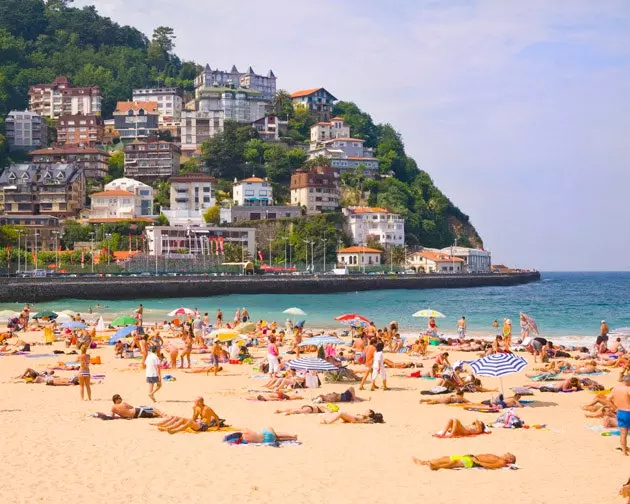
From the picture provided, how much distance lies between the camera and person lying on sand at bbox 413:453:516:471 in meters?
11.3

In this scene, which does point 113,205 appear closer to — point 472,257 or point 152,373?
point 472,257

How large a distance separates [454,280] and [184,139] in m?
50.6

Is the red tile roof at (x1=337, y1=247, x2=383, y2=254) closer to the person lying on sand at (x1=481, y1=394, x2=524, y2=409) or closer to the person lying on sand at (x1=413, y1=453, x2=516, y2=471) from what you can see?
the person lying on sand at (x1=481, y1=394, x2=524, y2=409)

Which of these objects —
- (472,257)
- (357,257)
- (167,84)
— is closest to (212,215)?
(357,257)

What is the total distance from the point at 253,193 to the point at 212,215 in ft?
25.5

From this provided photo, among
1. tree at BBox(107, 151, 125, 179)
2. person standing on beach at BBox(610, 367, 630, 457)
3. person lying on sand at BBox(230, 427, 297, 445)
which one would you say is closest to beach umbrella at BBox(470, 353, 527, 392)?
person standing on beach at BBox(610, 367, 630, 457)

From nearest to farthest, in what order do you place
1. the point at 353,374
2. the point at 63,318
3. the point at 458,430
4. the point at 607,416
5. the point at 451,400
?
the point at 458,430, the point at 607,416, the point at 451,400, the point at 353,374, the point at 63,318

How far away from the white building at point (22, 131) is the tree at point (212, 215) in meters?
38.2

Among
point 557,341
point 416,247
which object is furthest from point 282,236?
point 557,341

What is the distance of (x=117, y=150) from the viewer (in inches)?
4811

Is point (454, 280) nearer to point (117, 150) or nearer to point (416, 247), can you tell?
point (416, 247)

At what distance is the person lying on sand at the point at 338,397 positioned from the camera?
1681 centimetres

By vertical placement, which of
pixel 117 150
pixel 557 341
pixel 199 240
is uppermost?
pixel 117 150

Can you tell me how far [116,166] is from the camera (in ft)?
378
